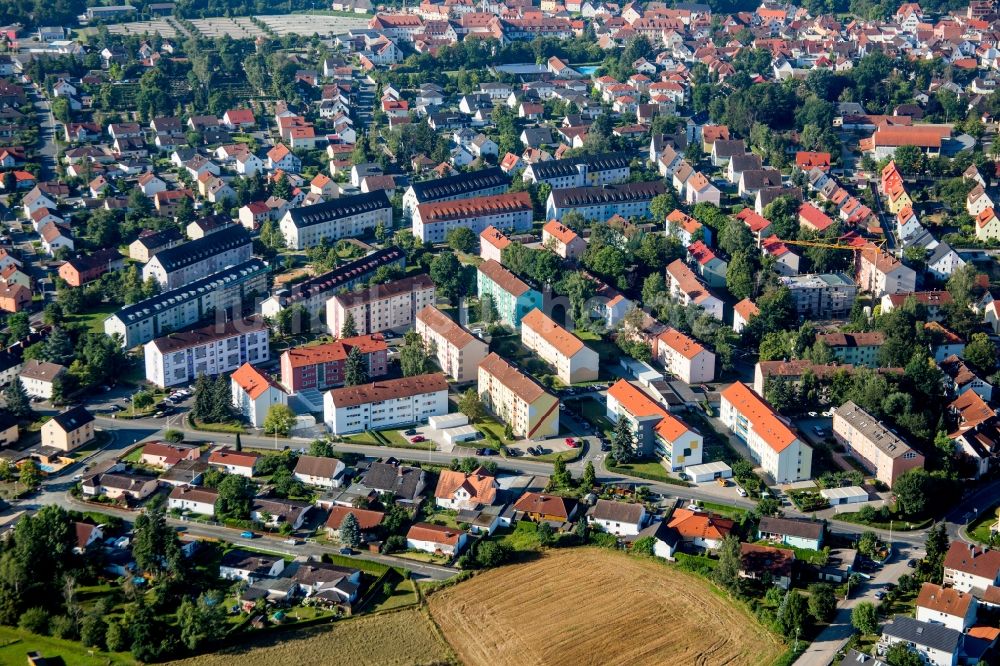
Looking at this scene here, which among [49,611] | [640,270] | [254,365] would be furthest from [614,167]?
[49,611]

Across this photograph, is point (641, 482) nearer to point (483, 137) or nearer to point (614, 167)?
point (614, 167)

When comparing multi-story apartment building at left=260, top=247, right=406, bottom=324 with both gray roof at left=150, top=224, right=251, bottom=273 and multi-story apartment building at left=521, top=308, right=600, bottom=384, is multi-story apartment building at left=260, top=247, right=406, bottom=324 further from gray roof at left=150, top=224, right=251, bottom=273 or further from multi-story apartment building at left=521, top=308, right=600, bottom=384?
multi-story apartment building at left=521, top=308, right=600, bottom=384

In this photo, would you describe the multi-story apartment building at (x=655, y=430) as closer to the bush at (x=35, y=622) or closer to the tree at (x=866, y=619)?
the tree at (x=866, y=619)

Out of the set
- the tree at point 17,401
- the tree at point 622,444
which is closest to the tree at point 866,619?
the tree at point 622,444

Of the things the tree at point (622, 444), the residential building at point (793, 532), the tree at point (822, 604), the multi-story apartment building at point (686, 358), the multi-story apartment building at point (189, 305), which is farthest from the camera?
the multi-story apartment building at point (189, 305)

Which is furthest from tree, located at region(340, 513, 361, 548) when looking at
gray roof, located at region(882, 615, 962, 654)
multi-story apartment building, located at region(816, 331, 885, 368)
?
multi-story apartment building, located at region(816, 331, 885, 368)

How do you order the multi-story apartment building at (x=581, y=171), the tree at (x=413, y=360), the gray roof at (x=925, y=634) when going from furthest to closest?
the multi-story apartment building at (x=581, y=171) → the tree at (x=413, y=360) → the gray roof at (x=925, y=634)
